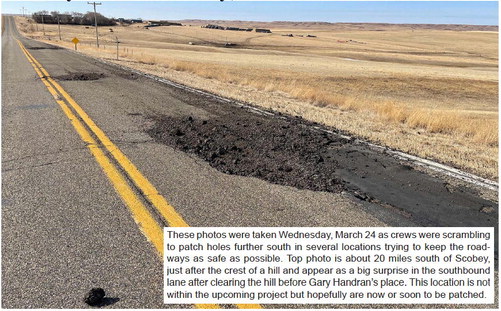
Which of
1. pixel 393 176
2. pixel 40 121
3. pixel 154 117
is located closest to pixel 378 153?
pixel 393 176

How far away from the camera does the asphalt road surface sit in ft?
8.87

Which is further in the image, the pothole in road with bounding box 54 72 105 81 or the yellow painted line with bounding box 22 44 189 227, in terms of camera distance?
the pothole in road with bounding box 54 72 105 81

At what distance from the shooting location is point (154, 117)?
306 inches

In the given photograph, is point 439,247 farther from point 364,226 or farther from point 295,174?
point 295,174

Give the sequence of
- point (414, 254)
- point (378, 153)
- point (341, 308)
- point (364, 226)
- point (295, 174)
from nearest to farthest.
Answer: point (341, 308), point (414, 254), point (364, 226), point (295, 174), point (378, 153)

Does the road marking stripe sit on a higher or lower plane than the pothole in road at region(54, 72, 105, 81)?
lower

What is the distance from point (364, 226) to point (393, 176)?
166cm

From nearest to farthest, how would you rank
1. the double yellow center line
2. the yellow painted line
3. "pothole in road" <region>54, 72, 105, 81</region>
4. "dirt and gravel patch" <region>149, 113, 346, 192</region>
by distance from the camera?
the double yellow center line < the yellow painted line < "dirt and gravel patch" <region>149, 113, 346, 192</region> < "pothole in road" <region>54, 72, 105, 81</region>

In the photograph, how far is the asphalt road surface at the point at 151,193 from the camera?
2.71m

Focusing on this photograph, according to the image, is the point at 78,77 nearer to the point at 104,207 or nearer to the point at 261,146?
the point at 261,146

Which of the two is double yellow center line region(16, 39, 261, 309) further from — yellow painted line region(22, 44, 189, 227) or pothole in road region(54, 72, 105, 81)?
pothole in road region(54, 72, 105, 81)

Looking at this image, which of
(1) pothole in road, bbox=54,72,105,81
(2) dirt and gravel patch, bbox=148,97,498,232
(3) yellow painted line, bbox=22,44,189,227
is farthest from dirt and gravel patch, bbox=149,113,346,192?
(1) pothole in road, bbox=54,72,105,81

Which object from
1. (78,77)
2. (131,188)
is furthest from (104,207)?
(78,77)

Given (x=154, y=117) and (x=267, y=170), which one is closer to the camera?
(x=267, y=170)
